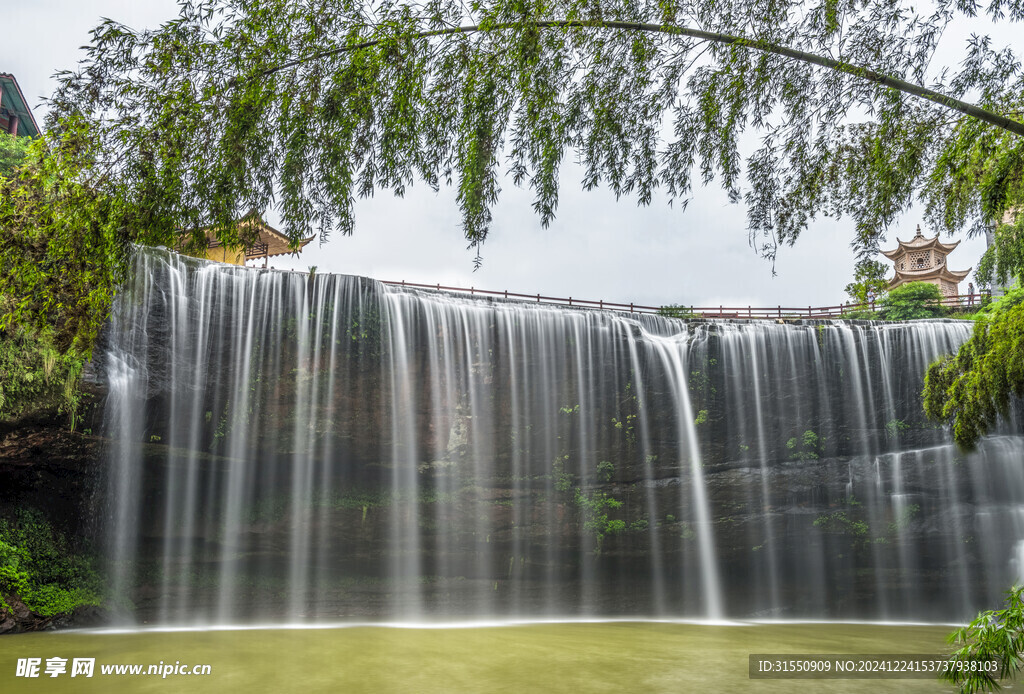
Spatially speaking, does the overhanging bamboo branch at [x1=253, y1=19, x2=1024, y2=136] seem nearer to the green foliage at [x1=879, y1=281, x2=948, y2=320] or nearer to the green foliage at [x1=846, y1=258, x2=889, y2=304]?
the green foliage at [x1=846, y1=258, x2=889, y2=304]

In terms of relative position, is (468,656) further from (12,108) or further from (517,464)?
(12,108)

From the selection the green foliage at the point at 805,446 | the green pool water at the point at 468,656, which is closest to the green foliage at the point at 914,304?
the green foliage at the point at 805,446

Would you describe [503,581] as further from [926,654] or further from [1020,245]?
[1020,245]

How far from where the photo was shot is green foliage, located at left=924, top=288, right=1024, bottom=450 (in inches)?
284

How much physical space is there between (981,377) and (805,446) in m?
8.31

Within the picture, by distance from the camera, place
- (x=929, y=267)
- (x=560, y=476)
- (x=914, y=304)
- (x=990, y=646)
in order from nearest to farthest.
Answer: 1. (x=990, y=646)
2. (x=560, y=476)
3. (x=914, y=304)
4. (x=929, y=267)

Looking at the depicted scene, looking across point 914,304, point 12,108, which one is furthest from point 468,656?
point 12,108

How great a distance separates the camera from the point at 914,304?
67.9ft

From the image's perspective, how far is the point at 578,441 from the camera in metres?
15.5

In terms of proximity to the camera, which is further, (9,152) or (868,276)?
(9,152)

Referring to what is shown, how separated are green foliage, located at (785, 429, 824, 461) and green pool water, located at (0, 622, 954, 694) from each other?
4.11 m

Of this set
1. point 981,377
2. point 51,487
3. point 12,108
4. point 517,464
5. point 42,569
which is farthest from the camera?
point 12,108

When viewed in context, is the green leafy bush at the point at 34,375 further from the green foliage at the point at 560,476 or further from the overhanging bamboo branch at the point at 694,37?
the overhanging bamboo branch at the point at 694,37

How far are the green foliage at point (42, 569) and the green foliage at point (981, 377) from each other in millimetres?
13019
